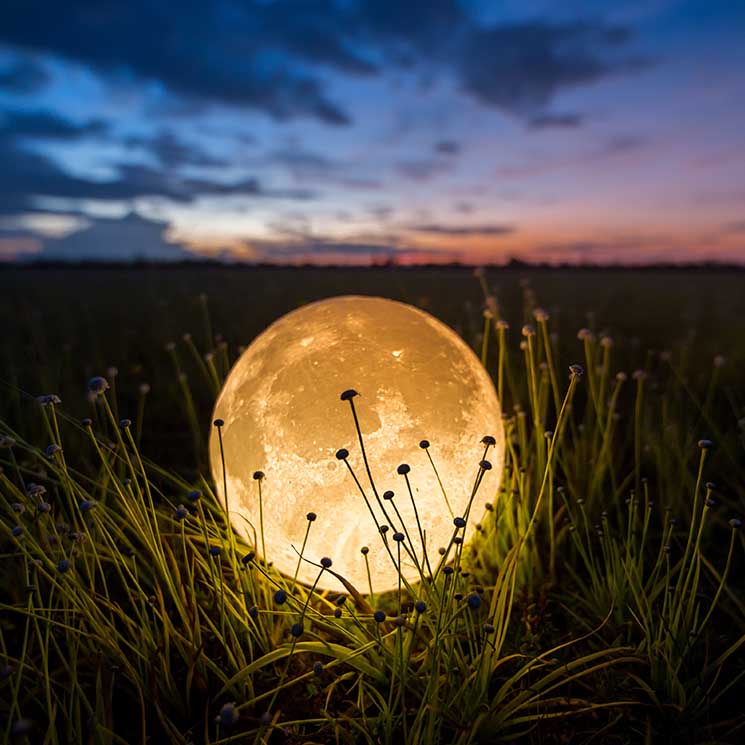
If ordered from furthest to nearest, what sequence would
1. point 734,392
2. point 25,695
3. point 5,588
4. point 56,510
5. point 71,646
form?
point 734,392
point 56,510
point 5,588
point 25,695
point 71,646

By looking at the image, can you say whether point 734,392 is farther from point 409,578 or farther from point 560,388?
point 409,578

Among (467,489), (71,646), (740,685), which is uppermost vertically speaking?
(467,489)

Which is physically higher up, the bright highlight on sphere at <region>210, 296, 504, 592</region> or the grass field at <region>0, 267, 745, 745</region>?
the bright highlight on sphere at <region>210, 296, 504, 592</region>

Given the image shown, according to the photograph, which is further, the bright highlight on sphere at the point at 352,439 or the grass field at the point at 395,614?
the bright highlight on sphere at the point at 352,439

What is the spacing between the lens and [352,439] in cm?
195

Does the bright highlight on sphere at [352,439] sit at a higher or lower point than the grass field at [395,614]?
higher

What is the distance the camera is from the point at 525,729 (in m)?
1.75

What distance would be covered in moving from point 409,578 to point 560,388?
9.29 feet

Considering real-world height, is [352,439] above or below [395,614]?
above

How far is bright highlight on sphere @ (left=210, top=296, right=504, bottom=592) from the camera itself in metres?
1.95

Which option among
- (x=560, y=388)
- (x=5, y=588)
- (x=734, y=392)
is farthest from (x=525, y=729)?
(x=734, y=392)

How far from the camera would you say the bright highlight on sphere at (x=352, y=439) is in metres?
1.95

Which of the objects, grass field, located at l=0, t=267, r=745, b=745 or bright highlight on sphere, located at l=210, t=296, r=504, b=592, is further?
bright highlight on sphere, located at l=210, t=296, r=504, b=592

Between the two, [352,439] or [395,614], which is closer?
[352,439]
